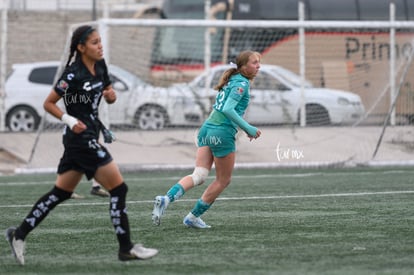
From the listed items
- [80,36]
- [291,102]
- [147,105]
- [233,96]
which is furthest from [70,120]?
[291,102]

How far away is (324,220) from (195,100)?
1004 centimetres

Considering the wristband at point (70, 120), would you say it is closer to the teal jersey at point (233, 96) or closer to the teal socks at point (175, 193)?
the teal jersey at point (233, 96)

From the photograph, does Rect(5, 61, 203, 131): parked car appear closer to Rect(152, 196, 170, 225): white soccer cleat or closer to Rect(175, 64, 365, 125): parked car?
Rect(175, 64, 365, 125): parked car

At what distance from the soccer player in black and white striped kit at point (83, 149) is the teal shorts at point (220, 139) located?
203 cm

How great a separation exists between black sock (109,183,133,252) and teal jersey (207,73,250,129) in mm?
2204

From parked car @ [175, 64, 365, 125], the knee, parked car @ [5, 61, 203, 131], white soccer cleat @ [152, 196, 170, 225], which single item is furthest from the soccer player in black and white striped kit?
parked car @ [175, 64, 365, 125]

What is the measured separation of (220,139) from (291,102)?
431 inches

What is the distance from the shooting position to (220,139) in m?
9.99

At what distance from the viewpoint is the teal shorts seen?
9.99m

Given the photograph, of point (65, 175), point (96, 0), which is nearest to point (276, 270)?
point (65, 175)

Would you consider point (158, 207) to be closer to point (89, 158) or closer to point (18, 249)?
point (89, 158)

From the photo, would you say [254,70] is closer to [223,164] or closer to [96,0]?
[223,164]

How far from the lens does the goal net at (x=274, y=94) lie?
752 inches

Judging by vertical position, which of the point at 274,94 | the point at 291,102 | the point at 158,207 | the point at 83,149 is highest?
the point at 83,149
